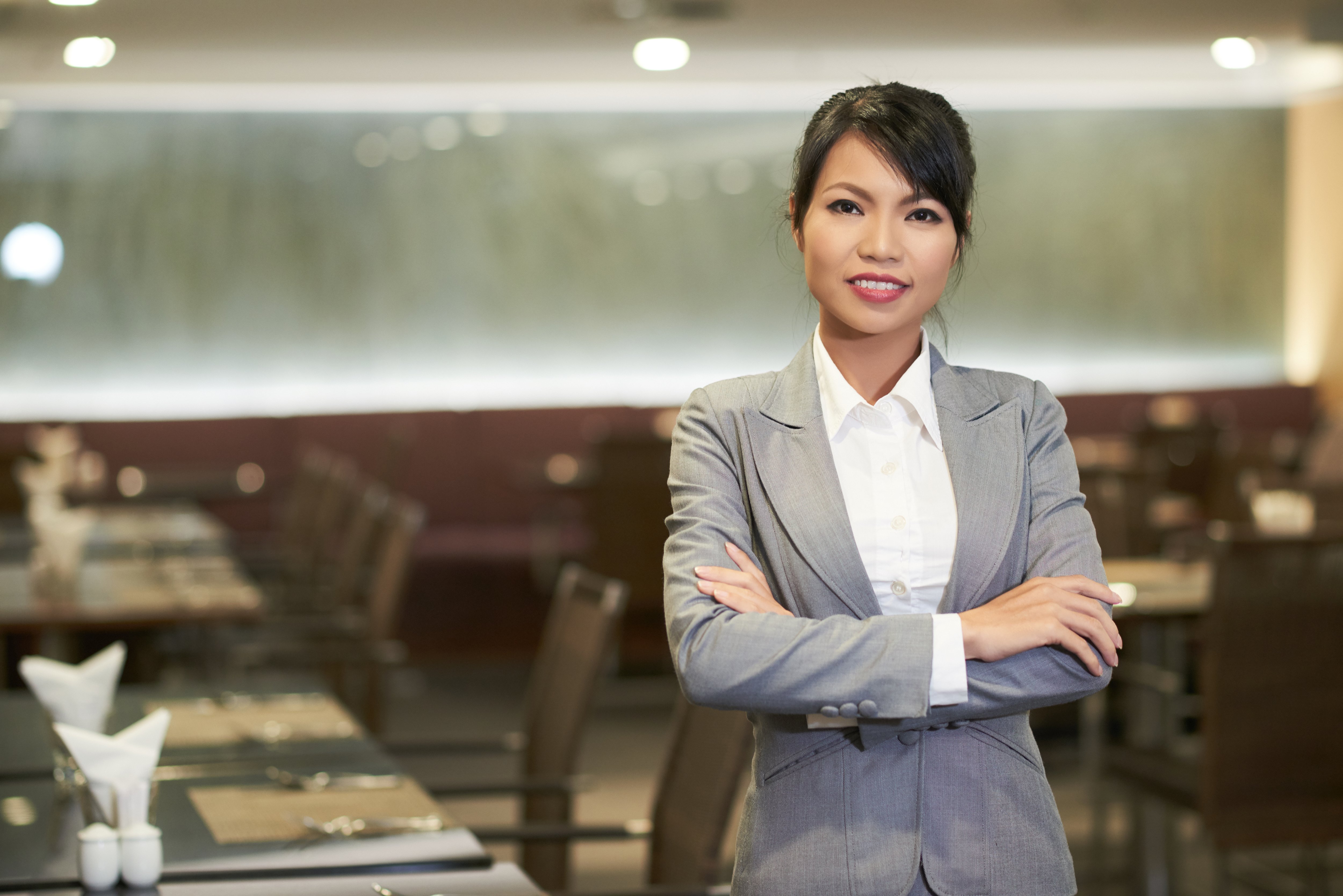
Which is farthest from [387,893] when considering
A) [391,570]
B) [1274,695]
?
[391,570]

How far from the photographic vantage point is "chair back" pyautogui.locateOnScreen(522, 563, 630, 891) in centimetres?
246

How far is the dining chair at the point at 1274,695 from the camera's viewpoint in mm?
2834

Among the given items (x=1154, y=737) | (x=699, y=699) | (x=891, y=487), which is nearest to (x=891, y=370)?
(x=891, y=487)

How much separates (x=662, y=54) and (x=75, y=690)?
6.06m

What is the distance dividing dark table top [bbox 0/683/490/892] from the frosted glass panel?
5.83 m

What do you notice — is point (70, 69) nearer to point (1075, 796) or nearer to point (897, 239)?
point (1075, 796)

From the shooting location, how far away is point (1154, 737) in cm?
364

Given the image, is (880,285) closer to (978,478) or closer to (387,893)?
(978,478)

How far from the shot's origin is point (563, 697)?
2.60m

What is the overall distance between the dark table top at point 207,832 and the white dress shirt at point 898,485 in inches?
26.6

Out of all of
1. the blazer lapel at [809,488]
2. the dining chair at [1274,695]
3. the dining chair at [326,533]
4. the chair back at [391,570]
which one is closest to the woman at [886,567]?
the blazer lapel at [809,488]

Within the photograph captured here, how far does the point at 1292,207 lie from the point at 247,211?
21.0ft

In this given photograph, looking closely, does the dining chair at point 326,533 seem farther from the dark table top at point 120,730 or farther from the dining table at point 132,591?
the dark table top at point 120,730

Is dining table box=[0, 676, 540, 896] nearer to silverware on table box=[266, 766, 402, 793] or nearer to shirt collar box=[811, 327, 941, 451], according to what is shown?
silverware on table box=[266, 766, 402, 793]
